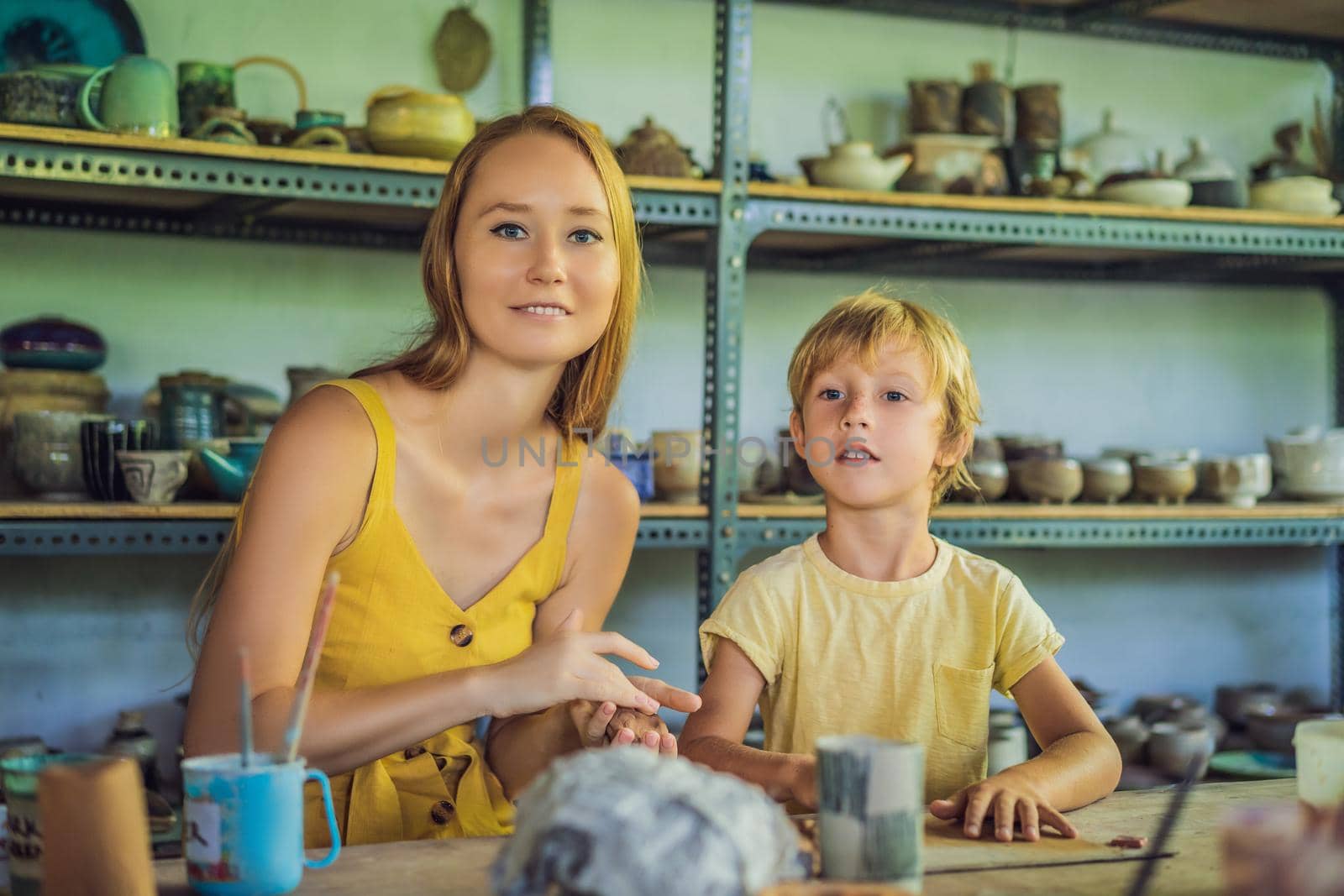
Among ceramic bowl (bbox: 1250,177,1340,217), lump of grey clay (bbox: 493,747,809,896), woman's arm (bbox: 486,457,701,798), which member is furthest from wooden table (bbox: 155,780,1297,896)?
ceramic bowl (bbox: 1250,177,1340,217)

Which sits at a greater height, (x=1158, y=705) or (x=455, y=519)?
(x=455, y=519)

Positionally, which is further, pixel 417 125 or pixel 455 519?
pixel 417 125

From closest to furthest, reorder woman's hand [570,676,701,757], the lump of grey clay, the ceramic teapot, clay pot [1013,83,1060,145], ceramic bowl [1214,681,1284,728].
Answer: the lump of grey clay → woman's hand [570,676,701,757] → the ceramic teapot → clay pot [1013,83,1060,145] → ceramic bowl [1214,681,1284,728]

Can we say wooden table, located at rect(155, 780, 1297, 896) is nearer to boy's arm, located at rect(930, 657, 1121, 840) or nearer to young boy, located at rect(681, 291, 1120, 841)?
boy's arm, located at rect(930, 657, 1121, 840)

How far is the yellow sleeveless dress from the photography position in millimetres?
1395

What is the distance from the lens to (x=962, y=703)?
144 cm

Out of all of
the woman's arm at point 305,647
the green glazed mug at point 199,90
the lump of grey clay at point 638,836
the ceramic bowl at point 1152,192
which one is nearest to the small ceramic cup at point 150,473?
the green glazed mug at point 199,90

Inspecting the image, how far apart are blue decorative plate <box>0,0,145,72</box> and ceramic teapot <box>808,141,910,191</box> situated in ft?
3.95

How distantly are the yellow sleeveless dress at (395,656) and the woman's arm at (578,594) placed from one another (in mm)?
48

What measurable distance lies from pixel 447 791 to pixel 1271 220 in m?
1.97

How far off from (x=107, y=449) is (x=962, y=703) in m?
1.33

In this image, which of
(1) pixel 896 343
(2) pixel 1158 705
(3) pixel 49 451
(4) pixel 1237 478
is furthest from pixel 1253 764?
(3) pixel 49 451

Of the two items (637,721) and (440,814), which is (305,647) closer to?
(440,814)

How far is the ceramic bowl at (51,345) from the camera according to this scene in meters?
2.14
